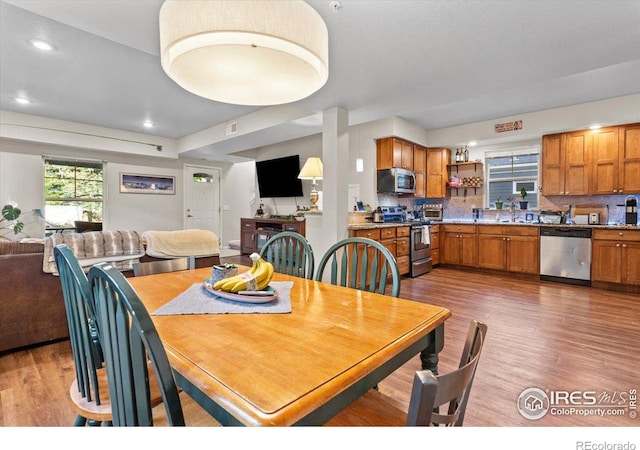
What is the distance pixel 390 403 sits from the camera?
114 cm

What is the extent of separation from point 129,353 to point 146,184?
7.27 metres

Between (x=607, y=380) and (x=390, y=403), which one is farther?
(x=607, y=380)

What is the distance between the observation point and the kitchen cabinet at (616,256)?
4113 millimetres

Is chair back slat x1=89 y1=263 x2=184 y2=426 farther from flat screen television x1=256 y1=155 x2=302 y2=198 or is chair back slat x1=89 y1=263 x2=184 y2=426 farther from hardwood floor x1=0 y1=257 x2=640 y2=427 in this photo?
flat screen television x1=256 y1=155 x2=302 y2=198

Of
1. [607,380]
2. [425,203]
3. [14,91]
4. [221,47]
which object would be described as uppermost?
[14,91]

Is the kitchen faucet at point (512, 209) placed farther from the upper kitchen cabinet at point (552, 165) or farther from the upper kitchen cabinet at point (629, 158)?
the upper kitchen cabinet at point (629, 158)

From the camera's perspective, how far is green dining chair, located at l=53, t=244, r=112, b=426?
41.3 inches

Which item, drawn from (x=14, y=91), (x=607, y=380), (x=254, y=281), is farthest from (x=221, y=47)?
(x=14, y=91)

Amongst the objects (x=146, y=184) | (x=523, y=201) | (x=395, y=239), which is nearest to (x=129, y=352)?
(x=395, y=239)

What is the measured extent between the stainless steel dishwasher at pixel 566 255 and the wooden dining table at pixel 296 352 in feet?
14.7

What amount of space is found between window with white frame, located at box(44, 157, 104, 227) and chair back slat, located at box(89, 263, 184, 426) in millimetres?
6694

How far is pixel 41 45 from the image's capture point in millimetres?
2949

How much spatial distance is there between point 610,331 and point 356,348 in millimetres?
3183
